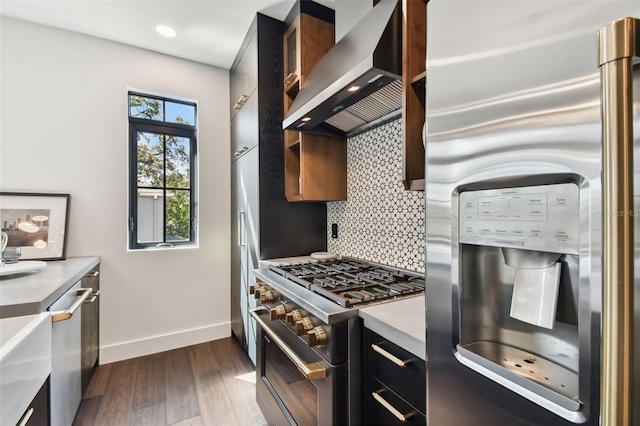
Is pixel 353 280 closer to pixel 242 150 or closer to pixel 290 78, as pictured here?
pixel 290 78

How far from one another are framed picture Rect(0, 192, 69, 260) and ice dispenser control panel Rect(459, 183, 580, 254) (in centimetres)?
294

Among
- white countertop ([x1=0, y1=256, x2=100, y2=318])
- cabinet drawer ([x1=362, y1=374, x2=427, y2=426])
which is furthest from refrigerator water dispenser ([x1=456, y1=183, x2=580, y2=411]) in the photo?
white countertop ([x1=0, y1=256, x2=100, y2=318])

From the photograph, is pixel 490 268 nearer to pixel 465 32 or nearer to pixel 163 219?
pixel 465 32

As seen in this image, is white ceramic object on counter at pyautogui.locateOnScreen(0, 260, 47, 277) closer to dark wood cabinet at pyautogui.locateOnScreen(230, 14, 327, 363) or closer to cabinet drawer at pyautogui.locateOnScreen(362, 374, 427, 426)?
dark wood cabinet at pyautogui.locateOnScreen(230, 14, 327, 363)

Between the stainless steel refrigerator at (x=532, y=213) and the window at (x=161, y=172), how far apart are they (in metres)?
2.79

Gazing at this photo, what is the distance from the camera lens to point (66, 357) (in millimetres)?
1562

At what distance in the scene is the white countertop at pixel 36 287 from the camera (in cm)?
Answer: 118

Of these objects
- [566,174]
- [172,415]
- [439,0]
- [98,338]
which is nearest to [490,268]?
[566,174]

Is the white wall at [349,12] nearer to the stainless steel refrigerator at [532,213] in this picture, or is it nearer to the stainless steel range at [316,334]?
the stainless steel refrigerator at [532,213]

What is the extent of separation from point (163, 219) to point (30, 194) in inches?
37.9

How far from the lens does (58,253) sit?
231 centimetres

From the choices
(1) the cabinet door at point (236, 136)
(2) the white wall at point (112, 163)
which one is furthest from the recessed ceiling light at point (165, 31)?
(1) the cabinet door at point (236, 136)

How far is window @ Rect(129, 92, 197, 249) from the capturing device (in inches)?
109

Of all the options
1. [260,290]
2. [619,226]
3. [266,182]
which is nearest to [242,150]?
[266,182]
